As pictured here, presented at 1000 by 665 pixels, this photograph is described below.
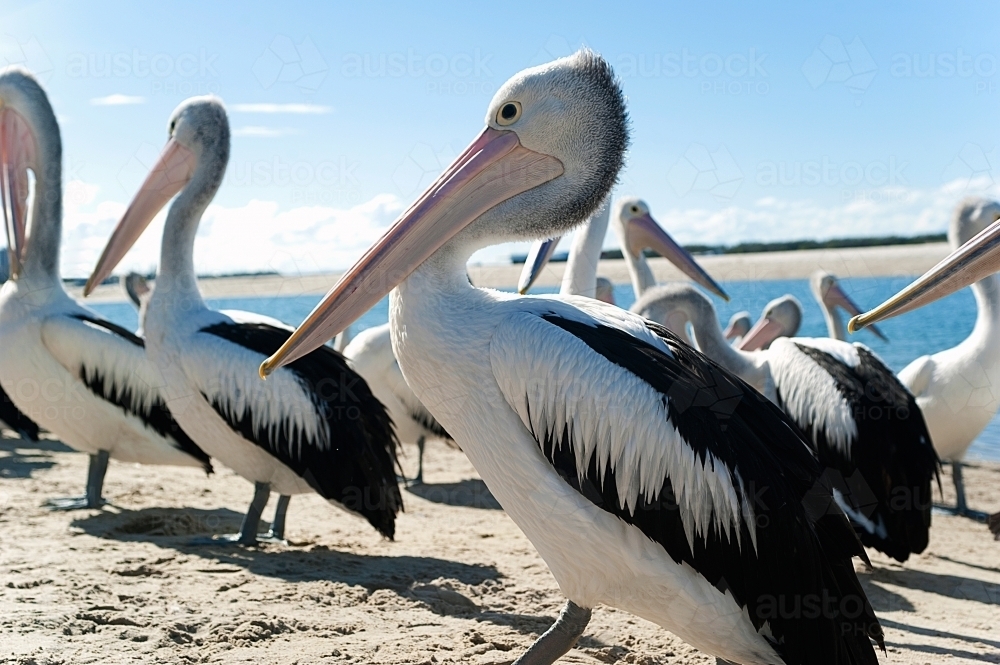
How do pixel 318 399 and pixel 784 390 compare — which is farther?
pixel 784 390

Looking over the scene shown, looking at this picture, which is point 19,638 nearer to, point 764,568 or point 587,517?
point 587,517

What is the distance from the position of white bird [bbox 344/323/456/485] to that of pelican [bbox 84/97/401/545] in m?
2.61

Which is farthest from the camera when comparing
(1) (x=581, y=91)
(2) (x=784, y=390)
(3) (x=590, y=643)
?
(2) (x=784, y=390)

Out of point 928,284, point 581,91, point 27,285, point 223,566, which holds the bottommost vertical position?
point 223,566

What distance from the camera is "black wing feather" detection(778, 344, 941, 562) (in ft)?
17.3

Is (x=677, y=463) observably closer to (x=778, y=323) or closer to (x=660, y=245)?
(x=660, y=245)

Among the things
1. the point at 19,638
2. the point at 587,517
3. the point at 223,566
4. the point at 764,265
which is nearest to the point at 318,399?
the point at 223,566

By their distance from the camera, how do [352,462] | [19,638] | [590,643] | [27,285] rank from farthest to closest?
[27,285], [352,462], [590,643], [19,638]

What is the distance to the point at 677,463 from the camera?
2873mm

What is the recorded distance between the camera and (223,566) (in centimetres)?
488

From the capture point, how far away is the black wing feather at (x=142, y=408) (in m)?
6.26

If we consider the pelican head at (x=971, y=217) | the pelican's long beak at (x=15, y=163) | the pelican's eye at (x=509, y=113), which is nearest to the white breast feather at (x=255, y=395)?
the pelican's eye at (x=509, y=113)

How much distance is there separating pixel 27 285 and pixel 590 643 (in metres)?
4.85

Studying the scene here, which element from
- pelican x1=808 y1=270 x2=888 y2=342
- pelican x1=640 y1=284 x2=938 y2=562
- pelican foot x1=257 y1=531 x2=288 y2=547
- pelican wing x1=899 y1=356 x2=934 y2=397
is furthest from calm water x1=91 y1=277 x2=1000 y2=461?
pelican foot x1=257 y1=531 x2=288 y2=547
